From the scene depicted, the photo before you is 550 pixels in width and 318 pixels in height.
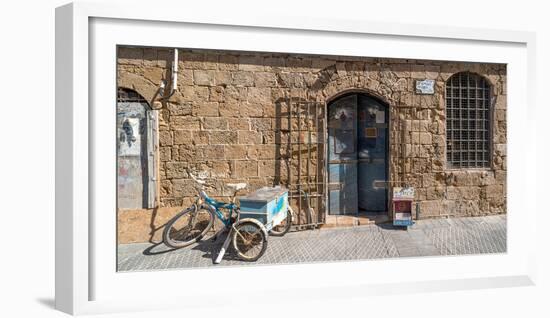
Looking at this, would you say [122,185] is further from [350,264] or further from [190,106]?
[350,264]

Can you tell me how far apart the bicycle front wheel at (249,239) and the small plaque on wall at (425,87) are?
3621 millimetres

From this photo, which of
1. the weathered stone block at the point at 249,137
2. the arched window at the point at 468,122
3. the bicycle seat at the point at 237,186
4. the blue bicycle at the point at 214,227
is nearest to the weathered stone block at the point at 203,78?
the weathered stone block at the point at 249,137

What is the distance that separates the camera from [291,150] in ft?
20.3

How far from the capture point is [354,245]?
537cm

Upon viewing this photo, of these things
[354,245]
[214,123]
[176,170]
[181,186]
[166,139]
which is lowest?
[354,245]

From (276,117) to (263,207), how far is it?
171 cm

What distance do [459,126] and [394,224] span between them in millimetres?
2144

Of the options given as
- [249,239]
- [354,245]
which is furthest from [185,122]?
[354,245]

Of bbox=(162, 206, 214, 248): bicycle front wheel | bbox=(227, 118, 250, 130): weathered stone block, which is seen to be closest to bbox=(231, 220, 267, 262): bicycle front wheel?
bbox=(162, 206, 214, 248): bicycle front wheel

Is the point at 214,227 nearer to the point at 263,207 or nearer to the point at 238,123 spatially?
the point at 263,207

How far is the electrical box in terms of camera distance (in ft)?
19.9

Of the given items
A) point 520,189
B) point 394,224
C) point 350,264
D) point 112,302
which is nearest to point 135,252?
point 112,302

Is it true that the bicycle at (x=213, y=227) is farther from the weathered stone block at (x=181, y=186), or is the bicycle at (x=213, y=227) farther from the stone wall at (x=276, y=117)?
the stone wall at (x=276, y=117)

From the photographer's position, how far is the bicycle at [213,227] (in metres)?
5.11
